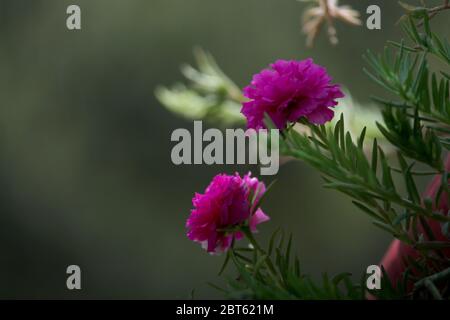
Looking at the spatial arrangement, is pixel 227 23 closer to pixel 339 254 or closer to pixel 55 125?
pixel 55 125

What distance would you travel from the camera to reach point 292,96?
53cm

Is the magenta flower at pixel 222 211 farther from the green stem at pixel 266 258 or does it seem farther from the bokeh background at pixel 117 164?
the bokeh background at pixel 117 164

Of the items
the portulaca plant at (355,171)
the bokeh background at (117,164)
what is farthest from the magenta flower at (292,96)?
the bokeh background at (117,164)

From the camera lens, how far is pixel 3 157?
3379 millimetres

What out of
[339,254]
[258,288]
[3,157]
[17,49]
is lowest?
[258,288]

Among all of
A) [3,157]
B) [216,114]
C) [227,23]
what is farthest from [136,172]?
[216,114]

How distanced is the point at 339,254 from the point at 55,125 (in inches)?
60.2

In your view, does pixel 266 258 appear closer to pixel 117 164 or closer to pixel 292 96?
pixel 292 96

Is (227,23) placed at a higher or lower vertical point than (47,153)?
higher

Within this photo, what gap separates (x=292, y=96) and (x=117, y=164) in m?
2.91

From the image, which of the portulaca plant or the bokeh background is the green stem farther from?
the bokeh background

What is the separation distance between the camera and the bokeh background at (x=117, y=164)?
3.33m

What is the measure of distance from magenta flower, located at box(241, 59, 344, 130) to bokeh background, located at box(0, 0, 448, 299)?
2769 mm

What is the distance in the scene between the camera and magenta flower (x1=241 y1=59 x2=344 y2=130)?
525 millimetres
